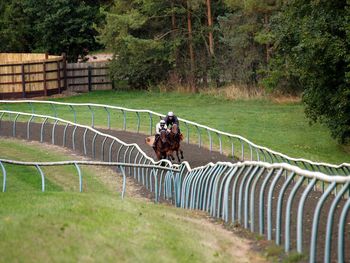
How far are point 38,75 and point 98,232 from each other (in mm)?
37849

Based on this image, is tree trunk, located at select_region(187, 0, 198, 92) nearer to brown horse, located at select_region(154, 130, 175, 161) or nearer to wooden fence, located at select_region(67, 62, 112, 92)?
wooden fence, located at select_region(67, 62, 112, 92)

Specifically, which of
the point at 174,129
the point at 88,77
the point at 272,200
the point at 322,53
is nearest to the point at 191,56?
the point at 88,77

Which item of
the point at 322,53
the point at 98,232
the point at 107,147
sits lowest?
the point at 107,147

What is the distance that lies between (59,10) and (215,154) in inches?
1180

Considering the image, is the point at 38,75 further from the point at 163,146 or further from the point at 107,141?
the point at 163,146

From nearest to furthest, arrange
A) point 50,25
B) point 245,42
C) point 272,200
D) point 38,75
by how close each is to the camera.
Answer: point 272,200, point 245,42, point 38,75, point 50,25

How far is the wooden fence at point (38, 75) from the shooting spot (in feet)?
150

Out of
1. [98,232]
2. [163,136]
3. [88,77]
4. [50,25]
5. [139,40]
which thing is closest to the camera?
[98,232]

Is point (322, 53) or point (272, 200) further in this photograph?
point (322, 53)

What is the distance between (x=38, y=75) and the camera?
153 ft

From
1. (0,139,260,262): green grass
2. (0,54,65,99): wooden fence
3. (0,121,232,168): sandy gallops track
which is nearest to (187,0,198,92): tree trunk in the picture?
(0,54,65,99): wooden fence

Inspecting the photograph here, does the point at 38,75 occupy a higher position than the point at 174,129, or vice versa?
the point at 38,75

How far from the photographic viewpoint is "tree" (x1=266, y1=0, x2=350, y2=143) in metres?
27.1

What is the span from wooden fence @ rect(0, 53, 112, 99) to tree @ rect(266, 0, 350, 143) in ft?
A: 62.8
